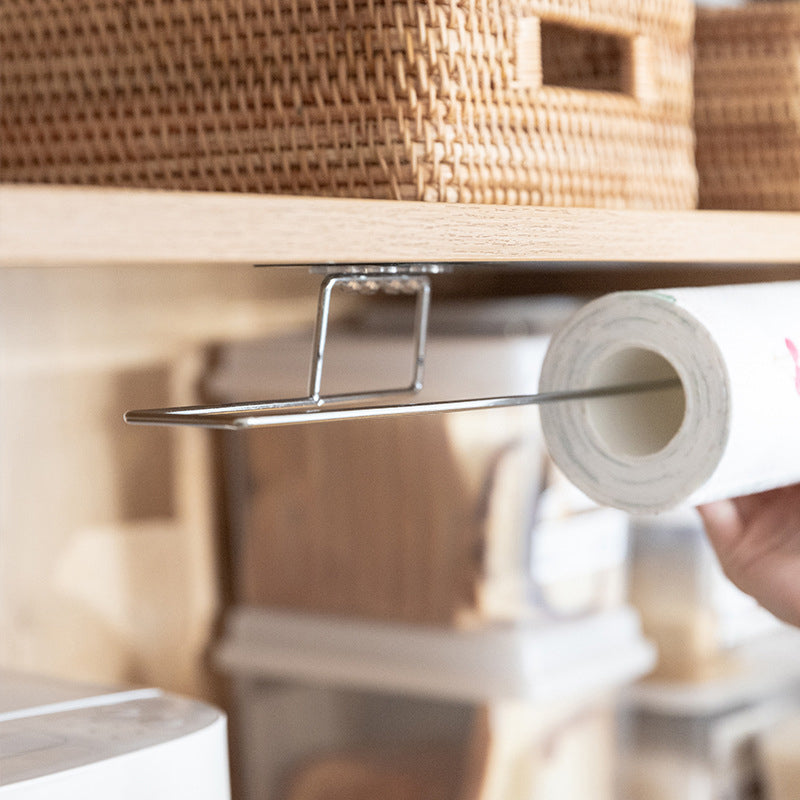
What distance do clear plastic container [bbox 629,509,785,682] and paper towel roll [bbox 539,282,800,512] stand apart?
44cm

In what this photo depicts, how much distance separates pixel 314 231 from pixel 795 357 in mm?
280

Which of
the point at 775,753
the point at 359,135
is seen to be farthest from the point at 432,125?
the point at 775,753

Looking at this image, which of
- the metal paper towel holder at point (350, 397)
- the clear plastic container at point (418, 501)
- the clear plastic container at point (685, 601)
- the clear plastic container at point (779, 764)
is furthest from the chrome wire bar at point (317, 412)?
the clear plastic container at point (779, 764)

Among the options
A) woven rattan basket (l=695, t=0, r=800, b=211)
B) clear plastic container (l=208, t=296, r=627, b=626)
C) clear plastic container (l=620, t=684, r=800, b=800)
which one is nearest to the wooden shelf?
woven rattan basket (l=695, t=0, r=800, b=211)

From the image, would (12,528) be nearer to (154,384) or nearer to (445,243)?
(154,384)

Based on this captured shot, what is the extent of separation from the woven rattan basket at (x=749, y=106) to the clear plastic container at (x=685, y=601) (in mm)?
331

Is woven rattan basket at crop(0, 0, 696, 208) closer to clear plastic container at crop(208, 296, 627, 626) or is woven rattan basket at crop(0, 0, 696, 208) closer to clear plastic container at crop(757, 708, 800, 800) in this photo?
clear plastic container at crop(208, 296, 627, 626)

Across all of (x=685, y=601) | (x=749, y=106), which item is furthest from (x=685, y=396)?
(x=685, y=601)

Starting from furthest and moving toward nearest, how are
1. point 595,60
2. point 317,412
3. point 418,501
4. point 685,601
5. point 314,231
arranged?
1. point 685,601
2. point 418,501
3. point 595,60
4. point 317,412
5. point 314,231

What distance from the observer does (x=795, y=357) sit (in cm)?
65

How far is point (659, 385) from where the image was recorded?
0.71 m

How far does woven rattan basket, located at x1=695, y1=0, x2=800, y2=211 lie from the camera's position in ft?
2.82

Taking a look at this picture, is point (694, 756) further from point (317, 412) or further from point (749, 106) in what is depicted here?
point (317, 412)

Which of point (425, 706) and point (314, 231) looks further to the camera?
point (425, 706)
